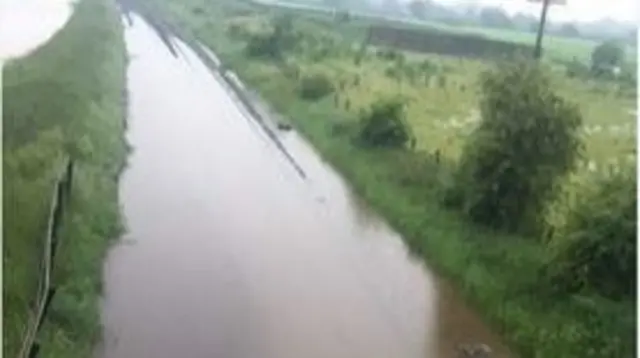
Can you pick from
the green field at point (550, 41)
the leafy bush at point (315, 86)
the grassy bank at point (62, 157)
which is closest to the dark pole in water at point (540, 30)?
the green field at point (550, 41)

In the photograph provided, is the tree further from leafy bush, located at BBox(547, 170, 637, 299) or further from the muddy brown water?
the muddy brown water

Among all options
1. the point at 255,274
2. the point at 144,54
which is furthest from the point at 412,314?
the point at 144,54

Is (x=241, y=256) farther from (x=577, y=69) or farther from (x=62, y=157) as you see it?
(x=577, y=69)

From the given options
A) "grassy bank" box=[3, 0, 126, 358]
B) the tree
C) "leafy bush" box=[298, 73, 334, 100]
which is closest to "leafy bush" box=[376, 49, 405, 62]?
"leafy bush" box=[298, 73, 334, 100]

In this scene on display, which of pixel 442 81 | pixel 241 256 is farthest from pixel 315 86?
pixel 241 256

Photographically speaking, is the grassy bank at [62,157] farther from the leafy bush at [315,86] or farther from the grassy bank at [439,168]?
the leafy bush at [315,86]

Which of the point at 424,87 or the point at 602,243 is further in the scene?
the point at 424,87

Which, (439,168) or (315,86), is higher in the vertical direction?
(315,86)

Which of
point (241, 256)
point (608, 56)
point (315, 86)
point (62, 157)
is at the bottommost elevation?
point (241, 256)
